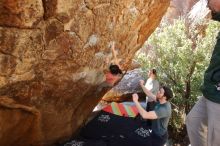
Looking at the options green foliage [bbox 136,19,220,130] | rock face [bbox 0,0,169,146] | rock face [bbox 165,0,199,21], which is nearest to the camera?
rock face [bbox 0,0,169,146]

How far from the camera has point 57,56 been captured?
560cm

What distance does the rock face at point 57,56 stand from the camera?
4988 millimetres

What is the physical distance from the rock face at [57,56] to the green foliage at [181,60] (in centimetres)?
251

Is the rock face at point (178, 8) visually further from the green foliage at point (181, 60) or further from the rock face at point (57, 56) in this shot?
the rock face at point (57, 56)

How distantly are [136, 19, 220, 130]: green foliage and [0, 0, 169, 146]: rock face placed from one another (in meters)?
2.51

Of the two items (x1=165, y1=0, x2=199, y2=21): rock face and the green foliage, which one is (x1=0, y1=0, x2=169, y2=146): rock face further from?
(x1=165, y1=0, x2=199, y2=21): rock face

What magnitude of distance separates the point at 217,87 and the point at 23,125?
12.1 feet

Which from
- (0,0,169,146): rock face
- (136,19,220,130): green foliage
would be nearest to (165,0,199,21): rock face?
(136,19,220,130): green foliage

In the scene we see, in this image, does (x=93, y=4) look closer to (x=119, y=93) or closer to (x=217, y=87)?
(x=217, y=87)

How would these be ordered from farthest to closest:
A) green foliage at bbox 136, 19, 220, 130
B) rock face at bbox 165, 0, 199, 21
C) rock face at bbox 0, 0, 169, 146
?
rock face at bbox 165, 0, 199, 21 < green foliage at bbox 136, 19, 220, 130 < rock face at bbox 0, 0, 169, 146

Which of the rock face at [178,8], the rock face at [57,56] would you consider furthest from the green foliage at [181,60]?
the rock face at [178,8]

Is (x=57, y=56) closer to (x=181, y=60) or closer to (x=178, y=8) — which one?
(x=181, y=60)

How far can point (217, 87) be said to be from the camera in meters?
3.57

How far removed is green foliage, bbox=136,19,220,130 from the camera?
956 centimetres
